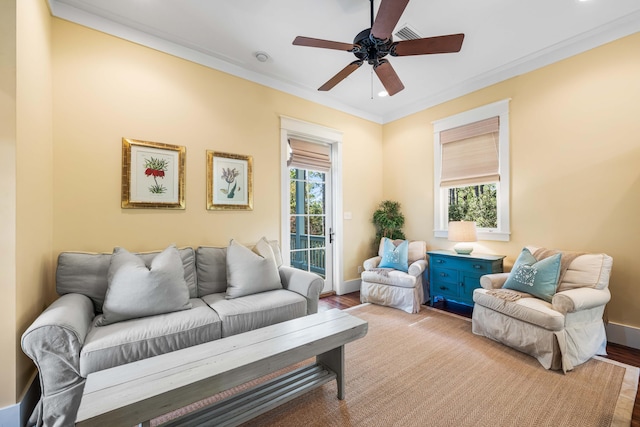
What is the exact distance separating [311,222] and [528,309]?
277cm

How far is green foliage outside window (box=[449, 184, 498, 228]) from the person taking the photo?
3600mm

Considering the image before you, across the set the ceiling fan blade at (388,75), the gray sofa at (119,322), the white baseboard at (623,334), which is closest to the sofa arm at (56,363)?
the gray sofa at (119,322)

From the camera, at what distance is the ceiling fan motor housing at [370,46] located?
2055 mm

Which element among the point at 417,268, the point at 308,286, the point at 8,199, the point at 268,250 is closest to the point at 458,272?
the point at 417,268

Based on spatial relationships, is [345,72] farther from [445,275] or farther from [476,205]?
[445,275]

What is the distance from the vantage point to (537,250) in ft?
9.48

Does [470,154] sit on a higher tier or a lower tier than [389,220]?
higher

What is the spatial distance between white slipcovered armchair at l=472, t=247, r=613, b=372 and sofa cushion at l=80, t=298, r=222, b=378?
2.57m

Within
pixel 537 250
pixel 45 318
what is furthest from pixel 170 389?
pixel 537 250

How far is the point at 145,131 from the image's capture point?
2.63 meters

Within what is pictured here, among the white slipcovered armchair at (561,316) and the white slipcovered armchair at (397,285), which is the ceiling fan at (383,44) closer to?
the white slipcovered armchair at (561,316)

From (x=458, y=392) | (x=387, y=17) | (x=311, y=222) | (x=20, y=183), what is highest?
(x=387, y=17)

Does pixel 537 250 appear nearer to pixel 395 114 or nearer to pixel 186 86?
pixel 395 114

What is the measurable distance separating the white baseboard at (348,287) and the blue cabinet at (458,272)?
→ 3.92 ft
